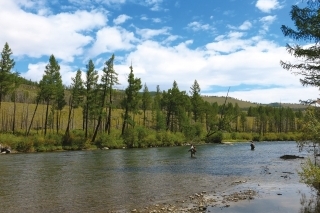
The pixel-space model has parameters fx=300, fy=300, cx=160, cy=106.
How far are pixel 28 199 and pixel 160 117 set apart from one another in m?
79.8

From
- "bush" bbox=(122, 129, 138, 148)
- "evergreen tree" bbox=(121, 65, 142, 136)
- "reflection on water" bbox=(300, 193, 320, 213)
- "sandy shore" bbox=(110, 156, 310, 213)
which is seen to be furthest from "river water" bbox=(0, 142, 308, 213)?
"evergreen tree" bbox=(121, 65, 142, 136)

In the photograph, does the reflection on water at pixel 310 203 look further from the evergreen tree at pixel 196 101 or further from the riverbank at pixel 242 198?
the evergreen tree at pixel 196 101

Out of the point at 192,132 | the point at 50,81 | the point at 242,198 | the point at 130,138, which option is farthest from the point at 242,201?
the point at 192,132

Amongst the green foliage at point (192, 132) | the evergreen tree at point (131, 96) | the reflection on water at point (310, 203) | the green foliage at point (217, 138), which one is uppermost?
the evergreen tree at point (131, 96)

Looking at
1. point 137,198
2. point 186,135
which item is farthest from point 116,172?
point 186,135

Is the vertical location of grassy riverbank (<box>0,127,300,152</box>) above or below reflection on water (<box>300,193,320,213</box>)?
below

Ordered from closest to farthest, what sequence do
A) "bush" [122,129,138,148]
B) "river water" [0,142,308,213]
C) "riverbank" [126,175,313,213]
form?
"riverbank" [126,175,313,213] → "river water" [0,142,308,213] → "bush" [122,129,138,148]

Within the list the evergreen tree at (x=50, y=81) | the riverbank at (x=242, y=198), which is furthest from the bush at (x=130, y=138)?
the riverbank at (x=242, y=198)

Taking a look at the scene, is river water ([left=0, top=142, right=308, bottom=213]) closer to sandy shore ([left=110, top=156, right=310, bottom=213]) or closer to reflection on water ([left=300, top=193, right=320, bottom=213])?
sandy shore ([left=110, top=156, right=310, bottom=213])

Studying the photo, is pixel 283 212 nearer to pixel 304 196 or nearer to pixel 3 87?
pixel 304 196

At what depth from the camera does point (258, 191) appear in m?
19.1

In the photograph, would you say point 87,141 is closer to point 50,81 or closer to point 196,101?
point 50,81

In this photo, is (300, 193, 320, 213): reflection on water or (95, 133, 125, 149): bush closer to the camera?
(300, 193, 320, 213): reflection on water

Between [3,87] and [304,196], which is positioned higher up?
[3,87]
